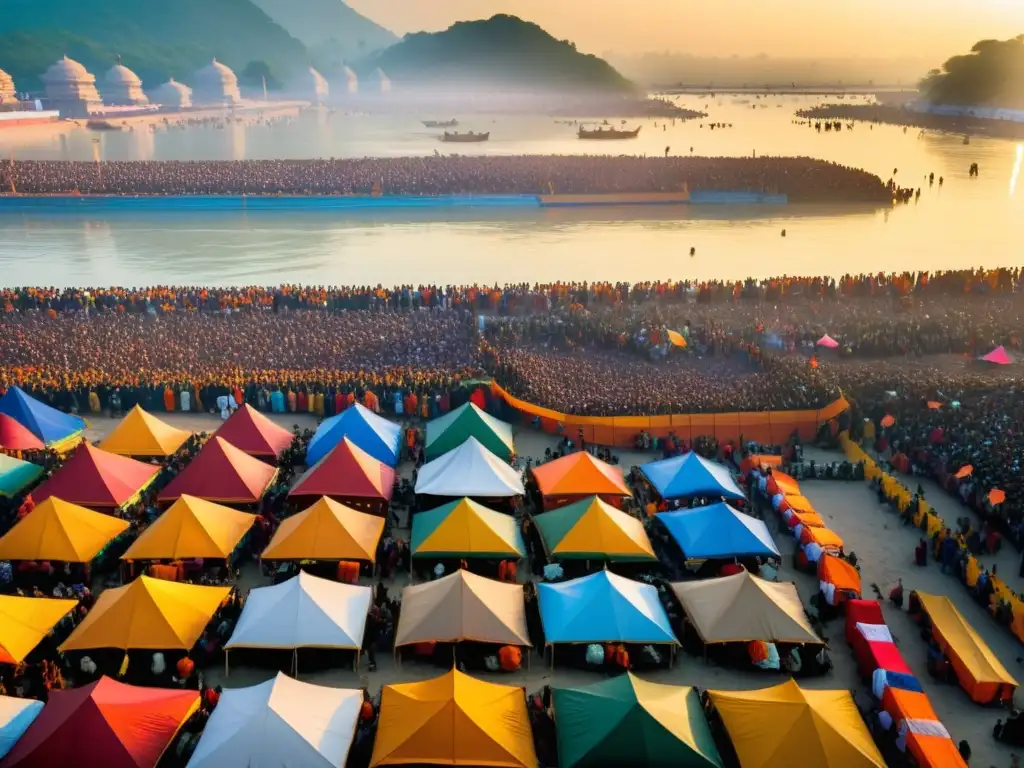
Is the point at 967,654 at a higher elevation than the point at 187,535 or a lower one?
lower

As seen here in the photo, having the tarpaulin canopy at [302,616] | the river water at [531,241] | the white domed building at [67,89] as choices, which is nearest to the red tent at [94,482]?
the tarpaulin canopy at [302,616]

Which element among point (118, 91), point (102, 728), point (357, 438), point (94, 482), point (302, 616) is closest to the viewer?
point (102, 728)

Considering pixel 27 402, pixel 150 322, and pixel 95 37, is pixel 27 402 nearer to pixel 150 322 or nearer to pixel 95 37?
pixel 150 322

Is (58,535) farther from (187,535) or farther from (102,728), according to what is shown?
(102,728)

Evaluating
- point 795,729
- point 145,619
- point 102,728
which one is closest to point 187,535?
point 145,619

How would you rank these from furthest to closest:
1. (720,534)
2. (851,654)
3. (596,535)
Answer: (720,534), (596,535), (851,654)

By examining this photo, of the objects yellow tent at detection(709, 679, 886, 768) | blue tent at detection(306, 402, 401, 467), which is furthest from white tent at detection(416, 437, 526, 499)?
yellow tent at detection(709, 679, 886, 768)
